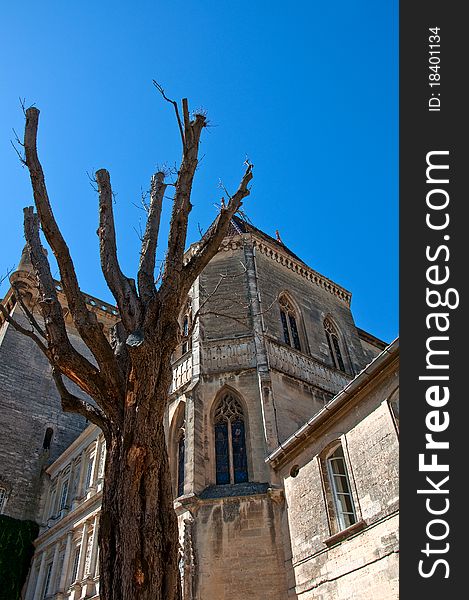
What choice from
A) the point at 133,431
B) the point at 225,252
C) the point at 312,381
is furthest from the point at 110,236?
the point at 225,252

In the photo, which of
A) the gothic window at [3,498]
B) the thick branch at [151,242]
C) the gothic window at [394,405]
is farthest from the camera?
the gothic window at [3,498]

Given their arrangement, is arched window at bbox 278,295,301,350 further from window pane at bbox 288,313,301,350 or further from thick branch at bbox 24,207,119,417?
thick branch at bbox 24,207,119,417

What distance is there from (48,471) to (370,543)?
59.2 ft

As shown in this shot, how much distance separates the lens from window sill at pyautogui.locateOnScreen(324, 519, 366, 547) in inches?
350

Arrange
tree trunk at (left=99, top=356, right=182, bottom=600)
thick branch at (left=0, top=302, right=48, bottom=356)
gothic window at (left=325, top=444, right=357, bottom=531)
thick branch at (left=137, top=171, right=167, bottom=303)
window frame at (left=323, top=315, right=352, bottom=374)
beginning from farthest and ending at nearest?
1. window frame at (left=323, top=315, right=352, bottom=374)
2. gothic window at (left=325, top=444, right=357, bottom=531)
3. thick branch at (left=137, top=171, right=167, bottom=303)
4. thick branch at (left=0, top=302, right=48, bottom=356)
5. tree trunk at (left=99, top=356, right=182, bottom=600)

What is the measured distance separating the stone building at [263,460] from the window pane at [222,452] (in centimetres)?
3

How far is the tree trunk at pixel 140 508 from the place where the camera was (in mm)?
4117

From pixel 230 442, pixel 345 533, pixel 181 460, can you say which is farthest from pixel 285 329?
pixel 345 533

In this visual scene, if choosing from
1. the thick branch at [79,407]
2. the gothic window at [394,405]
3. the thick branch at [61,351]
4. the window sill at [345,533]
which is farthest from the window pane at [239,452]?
the thick branch at [61,351]

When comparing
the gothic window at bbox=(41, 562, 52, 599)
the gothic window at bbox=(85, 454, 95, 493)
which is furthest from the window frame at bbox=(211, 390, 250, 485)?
the gothic window at bbox=(41, 562, 52, 599)

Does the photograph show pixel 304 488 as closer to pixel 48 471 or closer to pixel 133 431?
pixel 133 431

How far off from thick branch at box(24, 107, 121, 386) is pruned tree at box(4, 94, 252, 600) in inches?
0.5

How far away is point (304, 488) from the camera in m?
10.8

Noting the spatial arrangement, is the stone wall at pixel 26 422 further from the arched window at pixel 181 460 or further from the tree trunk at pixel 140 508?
the tree trunk at pixel 140 508
